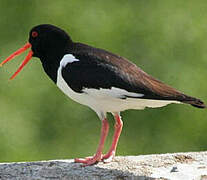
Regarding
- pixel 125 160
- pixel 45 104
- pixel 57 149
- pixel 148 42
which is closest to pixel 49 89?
pixel 45 104

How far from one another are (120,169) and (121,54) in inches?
236

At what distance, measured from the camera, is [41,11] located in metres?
14.9

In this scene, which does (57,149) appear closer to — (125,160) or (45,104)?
(45,104)

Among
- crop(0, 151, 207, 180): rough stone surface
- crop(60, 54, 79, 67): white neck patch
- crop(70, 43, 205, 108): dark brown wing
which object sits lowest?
crop(0, 151, 207, 180): rough stone surface

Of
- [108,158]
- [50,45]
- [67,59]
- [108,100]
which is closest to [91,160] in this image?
[108,158]

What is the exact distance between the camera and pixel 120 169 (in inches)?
300

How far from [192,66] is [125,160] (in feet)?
19.6

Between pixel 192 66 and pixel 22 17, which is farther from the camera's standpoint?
pixel 22 17

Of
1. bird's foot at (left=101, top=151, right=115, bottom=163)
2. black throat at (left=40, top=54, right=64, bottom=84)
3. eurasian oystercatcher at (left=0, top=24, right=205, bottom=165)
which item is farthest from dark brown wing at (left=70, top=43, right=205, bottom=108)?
bird's foot at (left=101, top=151, right=115, bottom=163)

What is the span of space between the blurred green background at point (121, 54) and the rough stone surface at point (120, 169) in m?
3.78

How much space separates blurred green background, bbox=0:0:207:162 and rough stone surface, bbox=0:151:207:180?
3779 mm

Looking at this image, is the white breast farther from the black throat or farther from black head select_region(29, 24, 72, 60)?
black head select_region(29, 24, 72, 60)

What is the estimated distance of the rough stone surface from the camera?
743 cm

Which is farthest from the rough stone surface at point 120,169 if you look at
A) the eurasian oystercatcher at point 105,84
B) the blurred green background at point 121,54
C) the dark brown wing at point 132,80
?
the blurred green background at point 121,54
